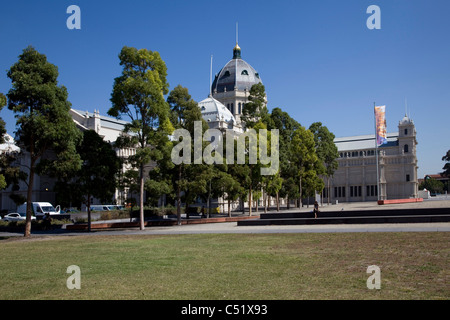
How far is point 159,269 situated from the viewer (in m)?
13.2

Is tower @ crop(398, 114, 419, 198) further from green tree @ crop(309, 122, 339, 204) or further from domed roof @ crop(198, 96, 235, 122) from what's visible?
domed roof @ crop(198, 96, 235, 122)

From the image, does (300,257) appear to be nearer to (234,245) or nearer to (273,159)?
(234,245)

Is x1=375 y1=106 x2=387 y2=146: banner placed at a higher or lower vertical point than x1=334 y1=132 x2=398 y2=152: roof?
lower

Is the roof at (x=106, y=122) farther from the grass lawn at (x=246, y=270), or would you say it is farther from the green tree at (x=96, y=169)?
the grass lawn at (x=246, y=270)

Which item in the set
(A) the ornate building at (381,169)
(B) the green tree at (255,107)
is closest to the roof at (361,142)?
(A) the ornate building at (381,169)

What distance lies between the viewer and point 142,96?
32.0m

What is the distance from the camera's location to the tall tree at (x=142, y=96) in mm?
31391
